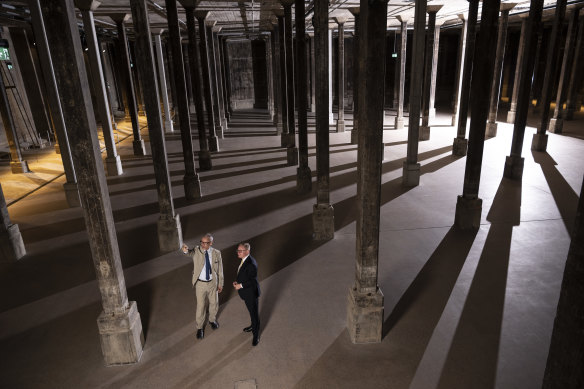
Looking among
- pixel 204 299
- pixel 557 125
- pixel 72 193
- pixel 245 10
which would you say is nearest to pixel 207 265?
pixel 204 299

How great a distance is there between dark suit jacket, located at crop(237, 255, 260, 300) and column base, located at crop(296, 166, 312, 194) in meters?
5.76

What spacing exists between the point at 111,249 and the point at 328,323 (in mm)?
2833

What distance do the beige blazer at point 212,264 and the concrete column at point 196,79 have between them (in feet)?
25.0

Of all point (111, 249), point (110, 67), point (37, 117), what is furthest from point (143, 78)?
point (110, 67)

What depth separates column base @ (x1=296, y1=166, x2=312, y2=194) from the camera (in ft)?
33.0

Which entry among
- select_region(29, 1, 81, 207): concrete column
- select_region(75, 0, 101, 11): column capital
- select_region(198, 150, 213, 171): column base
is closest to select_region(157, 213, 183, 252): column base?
select_region(29, 1, 81, 207): concrete column

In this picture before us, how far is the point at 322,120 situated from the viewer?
6.97 meters

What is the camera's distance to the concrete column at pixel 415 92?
9.80 m

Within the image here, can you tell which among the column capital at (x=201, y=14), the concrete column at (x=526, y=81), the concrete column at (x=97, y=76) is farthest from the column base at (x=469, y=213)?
the column capital at (x=201, y=14)

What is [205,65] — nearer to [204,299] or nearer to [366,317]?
[204,299]

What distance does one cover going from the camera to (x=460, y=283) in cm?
588

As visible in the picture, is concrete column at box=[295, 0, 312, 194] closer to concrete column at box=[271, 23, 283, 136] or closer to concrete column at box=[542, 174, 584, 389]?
concrete column at box=[542, 174, 584, 389]

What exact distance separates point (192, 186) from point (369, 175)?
6550 millimetres

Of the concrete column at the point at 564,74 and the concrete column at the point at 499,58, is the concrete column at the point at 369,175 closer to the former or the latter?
the concrete column at the point at 499,58
